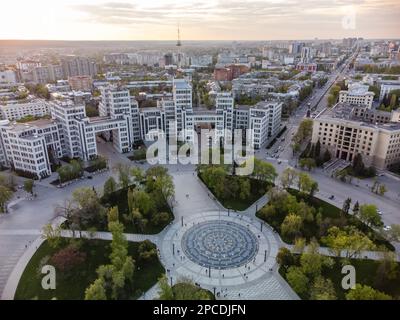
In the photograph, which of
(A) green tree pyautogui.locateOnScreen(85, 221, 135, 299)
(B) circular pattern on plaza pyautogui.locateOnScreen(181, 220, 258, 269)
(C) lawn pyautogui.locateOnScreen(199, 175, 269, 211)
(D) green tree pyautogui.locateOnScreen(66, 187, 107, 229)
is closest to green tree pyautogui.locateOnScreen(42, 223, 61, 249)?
(D) green tree pyautogui.locateOnScreen(66, 187, 107, 229)

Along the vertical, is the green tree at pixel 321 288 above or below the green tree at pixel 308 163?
below

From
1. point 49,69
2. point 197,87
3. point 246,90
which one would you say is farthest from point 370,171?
point 49,69

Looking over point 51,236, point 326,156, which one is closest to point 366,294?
point 51,236

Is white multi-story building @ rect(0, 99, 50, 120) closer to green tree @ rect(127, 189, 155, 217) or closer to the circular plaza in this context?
green tree @ rect(127, 189, 155, 217)

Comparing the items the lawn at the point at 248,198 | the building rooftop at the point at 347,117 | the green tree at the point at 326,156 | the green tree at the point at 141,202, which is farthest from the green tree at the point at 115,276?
the building rooftop at the point at 347,117

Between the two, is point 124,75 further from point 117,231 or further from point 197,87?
point 117,231

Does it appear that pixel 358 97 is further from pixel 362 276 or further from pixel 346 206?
pixel 362 276

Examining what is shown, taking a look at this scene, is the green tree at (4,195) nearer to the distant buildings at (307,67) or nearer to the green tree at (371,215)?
the green tree at (371,215)
